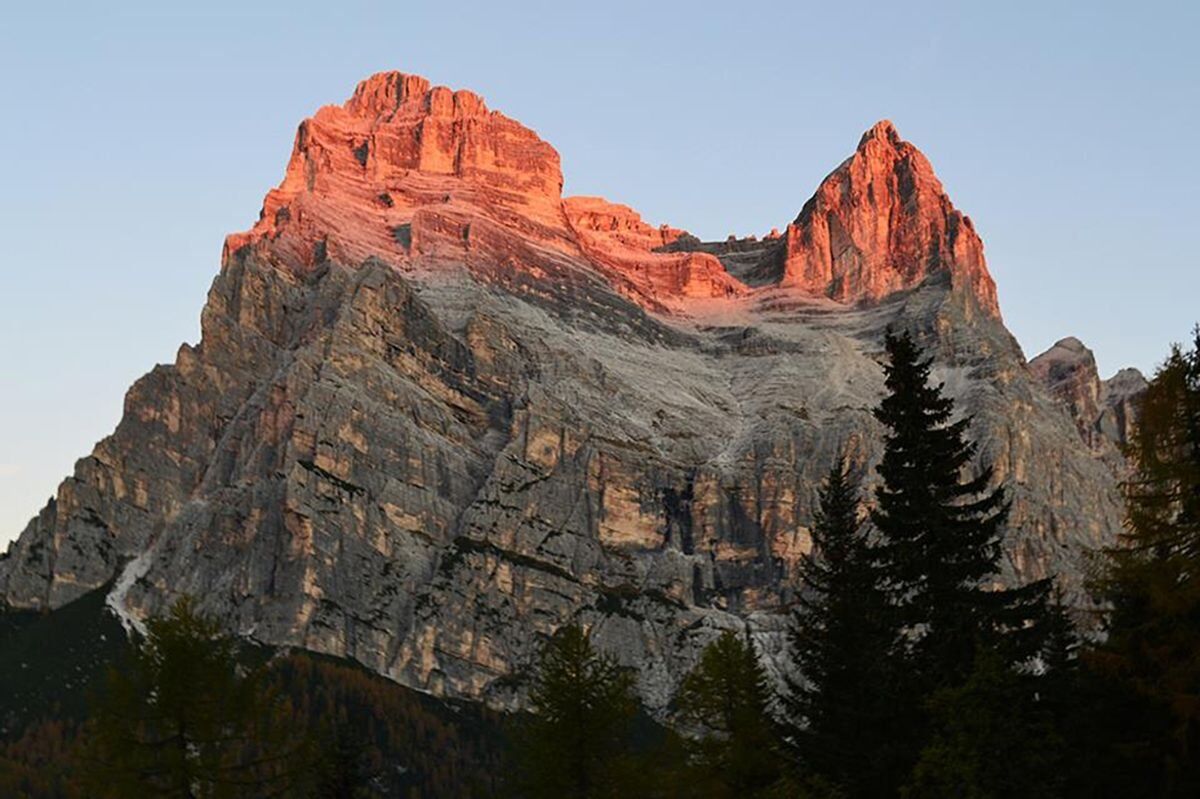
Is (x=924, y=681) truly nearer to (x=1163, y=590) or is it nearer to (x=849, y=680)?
(x=849, y=680)

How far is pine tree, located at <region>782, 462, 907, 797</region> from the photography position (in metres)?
37.6

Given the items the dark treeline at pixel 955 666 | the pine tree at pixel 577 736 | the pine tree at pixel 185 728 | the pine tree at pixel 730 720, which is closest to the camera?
the dark treeline at pixel 955 666

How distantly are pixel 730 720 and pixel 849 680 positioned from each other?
43.2ft

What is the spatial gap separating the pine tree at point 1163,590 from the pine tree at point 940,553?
9.97 feet

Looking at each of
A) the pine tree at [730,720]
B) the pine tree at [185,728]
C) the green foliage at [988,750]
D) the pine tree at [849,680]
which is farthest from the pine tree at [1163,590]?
the pine tree at [185,728]

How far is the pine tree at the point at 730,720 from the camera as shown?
49.6 m

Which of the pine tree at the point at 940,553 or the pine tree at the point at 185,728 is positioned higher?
the pine tree at the point at 940,553

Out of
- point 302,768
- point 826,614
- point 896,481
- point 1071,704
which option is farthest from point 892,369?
point 302,768

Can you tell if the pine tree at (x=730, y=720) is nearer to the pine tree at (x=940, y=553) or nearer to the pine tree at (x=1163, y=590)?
the pine tree at (x=940, y=553)

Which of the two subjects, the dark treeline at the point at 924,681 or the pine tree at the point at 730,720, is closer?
the dark treeline at the point at 924,681

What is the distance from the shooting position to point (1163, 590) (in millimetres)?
32094

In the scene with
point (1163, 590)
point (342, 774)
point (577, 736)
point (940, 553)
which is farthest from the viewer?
point (342, 774)

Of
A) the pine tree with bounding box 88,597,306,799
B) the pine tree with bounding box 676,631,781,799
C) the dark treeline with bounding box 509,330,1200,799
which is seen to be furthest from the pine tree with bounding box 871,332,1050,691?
the pine tree with bounding box 88,597,306,799

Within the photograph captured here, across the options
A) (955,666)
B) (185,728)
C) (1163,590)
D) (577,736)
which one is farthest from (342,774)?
(1163,590)
